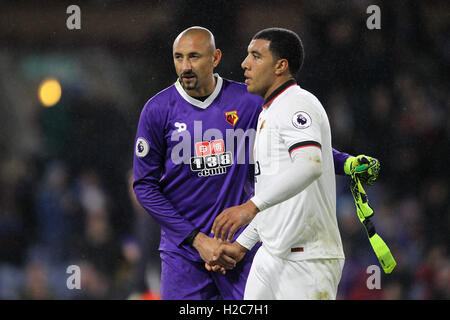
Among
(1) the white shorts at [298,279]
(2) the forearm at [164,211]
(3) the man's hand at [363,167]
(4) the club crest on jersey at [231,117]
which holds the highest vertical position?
(4) the club crest on jersey at [231,117]

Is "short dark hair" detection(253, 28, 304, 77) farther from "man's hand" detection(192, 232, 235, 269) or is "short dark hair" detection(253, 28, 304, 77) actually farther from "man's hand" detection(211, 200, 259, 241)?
"man's hand" detection(192, 232, 235, 269)

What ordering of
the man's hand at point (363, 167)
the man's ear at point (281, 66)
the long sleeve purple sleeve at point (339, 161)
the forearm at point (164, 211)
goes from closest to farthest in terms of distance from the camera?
1. the man's ear at point (281, 66)
2. the man's hand at point (363, 167)
3. the long sleeve purple sleeve at point (339, 161)
4. the forearm at point (164, 211)

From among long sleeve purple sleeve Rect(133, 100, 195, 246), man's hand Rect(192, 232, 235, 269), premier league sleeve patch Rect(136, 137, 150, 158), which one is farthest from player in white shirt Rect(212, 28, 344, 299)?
premier league sleeve patch Rect(136, 137, 150, 158)

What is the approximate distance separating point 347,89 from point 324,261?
9.16ft

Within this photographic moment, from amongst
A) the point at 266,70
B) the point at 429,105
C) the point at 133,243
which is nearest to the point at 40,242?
the point at 133,243

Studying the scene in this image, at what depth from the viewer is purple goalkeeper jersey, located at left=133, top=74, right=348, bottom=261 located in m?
3.21

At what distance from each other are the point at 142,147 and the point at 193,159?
0.92ft

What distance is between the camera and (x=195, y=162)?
3.24 meters

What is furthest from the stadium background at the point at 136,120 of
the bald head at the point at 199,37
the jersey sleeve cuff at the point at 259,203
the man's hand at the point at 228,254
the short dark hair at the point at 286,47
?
the jersey sleeve cuff at the point at 259,203

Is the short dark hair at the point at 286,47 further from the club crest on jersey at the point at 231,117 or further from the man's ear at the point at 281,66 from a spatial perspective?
the club crest on jersey at the point at 231,117

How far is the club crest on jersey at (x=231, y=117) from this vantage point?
3.26 m

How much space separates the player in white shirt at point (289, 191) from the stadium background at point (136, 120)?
85.4 inches

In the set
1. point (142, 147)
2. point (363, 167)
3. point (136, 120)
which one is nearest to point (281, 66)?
point (363, 167)

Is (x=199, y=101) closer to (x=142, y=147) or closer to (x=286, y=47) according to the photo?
(x=142, y=147)
